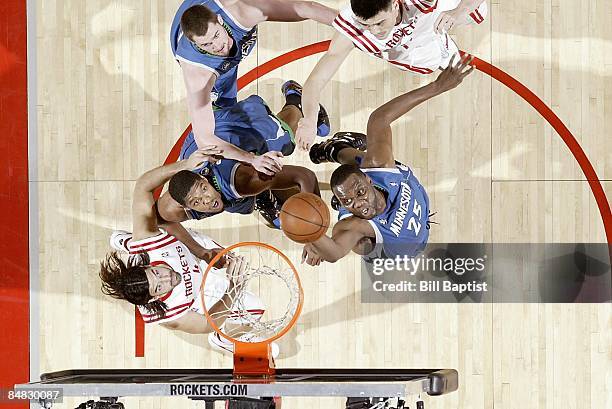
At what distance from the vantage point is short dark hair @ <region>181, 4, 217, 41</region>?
4161mm

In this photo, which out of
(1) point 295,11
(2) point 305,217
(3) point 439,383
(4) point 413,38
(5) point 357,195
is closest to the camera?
(3) point 439,383

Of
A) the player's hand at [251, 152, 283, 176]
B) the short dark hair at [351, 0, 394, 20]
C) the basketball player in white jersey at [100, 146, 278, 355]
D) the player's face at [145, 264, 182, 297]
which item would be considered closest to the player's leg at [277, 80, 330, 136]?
the player's hand at [251, 152, 283, 176]

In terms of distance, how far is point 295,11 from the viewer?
14.2 ft

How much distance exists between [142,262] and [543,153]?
221 cm

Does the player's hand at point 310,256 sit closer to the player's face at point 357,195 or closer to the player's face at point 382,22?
the player's face at point 357,195

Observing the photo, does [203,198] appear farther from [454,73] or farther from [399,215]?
[454,73]

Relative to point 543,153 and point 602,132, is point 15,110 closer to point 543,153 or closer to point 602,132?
point 543,153

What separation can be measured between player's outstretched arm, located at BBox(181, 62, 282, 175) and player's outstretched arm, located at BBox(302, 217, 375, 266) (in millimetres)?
445

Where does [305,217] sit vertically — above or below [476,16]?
below

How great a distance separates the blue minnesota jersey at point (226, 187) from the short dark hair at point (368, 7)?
3.25ft

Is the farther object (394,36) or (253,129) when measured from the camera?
(253,129)

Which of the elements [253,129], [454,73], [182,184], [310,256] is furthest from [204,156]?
[454,73]

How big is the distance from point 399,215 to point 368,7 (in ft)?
3.51

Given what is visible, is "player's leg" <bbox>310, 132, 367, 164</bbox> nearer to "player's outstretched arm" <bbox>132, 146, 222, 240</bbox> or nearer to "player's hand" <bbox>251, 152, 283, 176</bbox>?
"player's hand" <bbox>251, 152, 283, 176</bbox>
